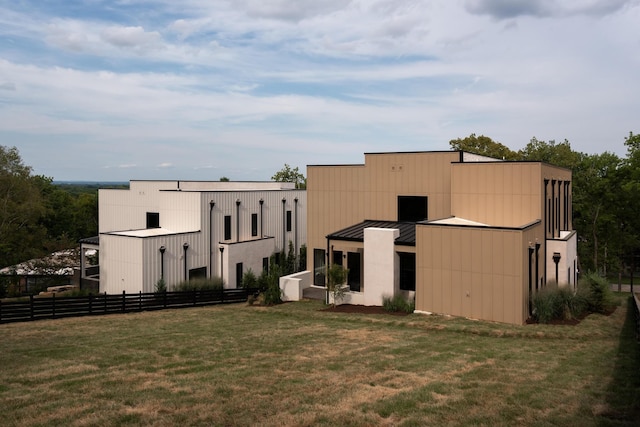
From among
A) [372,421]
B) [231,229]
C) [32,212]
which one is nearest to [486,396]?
[372,421]

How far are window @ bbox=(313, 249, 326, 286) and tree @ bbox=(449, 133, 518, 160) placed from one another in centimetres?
2914

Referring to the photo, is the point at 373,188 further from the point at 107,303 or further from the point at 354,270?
the point at 107,303

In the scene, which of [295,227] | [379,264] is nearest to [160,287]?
[379,264]

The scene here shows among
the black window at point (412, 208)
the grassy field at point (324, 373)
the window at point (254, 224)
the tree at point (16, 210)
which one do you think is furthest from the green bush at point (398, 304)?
the tree at point (16, 210)

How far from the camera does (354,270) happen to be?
2592cm

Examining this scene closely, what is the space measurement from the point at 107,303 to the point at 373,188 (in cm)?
1521

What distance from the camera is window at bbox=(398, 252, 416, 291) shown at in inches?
923

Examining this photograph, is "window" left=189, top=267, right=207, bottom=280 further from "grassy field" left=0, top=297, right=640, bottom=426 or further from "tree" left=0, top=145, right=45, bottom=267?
"tree" left=0, top=145, right=45, bottom=267

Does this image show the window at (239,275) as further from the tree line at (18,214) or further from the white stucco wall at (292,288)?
the tree line at (18,214)

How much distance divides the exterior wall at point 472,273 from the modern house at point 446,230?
0.04m

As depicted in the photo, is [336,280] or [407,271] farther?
Answer: [407,271]

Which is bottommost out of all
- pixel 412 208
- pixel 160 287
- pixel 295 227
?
pixel 160 287

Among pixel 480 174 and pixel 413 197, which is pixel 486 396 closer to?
pixel 480 174

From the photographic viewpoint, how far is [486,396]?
1031 centimetres
